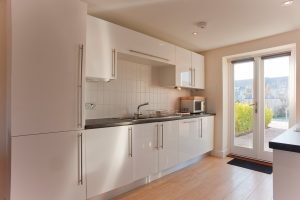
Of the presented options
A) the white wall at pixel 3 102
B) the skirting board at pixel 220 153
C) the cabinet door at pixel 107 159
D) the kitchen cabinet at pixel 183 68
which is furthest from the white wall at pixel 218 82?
the white wall at pixel 3 102

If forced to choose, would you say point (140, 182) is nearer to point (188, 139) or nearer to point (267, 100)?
point (188, 139)

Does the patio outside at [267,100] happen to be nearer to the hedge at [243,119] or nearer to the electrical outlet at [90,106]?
the hedge at [243,119]

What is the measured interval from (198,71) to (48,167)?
10.3 ft

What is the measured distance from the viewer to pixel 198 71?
12.7 ft

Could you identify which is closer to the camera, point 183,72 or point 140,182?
point 140,182

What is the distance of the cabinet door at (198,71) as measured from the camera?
3739 millimetres

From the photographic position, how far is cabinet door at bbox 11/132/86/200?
151 cm

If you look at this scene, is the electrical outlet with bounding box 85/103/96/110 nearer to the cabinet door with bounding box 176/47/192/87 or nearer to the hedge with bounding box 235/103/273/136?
the cabinet door with bounding box 176/47/192/87

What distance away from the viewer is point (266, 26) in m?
2.71

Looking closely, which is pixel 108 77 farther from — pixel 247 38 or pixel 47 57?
pixel 247 38

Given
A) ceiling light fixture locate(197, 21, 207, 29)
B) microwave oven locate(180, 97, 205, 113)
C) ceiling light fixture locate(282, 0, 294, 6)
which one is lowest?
microwave oven locate(180, 97, 205, 113)

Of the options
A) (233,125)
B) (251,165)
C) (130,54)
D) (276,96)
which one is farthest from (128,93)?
(276,96)

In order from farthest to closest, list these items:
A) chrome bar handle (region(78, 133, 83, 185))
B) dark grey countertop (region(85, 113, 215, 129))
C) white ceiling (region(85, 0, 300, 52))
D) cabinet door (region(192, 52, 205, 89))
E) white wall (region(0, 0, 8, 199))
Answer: cabinet door (region(192, 52, 205, 89))
white ceiling (region(85, 0, 300, 52))
dark grey countertop (region(85, 113, 215, 129))
chrome bar handle (region(78, 133, 83, 185))
white wall (region(0, 0, 8, 199))

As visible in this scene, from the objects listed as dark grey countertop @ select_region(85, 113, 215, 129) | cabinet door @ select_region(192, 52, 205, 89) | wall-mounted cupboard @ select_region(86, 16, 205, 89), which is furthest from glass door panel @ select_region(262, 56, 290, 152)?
dark grey countertop @ select_region(85, 113, 215, 129)
